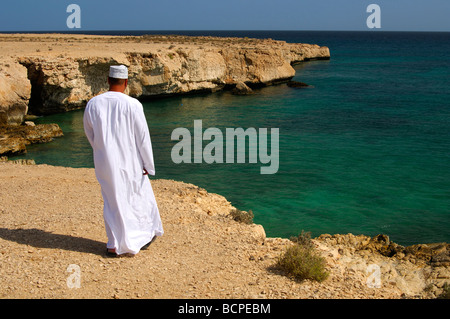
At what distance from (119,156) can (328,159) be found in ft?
37.5

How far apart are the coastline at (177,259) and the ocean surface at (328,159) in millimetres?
2329

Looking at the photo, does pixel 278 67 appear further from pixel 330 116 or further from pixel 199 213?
pixel 199 213

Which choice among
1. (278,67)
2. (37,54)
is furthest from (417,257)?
(278,67)

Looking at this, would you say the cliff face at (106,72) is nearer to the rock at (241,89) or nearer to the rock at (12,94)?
the rock at (12,94)

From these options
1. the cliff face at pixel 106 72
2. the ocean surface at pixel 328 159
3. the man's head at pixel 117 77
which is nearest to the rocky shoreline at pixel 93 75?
the cliff face at pixel 106 72

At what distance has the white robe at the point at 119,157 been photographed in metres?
5.05

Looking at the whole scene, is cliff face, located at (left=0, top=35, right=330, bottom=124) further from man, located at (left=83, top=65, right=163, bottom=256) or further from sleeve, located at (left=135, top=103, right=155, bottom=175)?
sleeve, located at (left=135, top=103, right=155, bottom=175)

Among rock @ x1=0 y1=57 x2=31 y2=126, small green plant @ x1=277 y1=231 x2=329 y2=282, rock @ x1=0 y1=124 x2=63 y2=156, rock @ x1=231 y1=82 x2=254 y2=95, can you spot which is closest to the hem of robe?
small green plant @ x1=277 y1=231 x2=329 y2=282

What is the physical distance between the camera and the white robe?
5.05 metres

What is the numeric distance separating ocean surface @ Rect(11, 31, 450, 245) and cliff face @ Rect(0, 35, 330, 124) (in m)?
1.03

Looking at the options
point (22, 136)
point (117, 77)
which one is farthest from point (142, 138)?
point (22, 136)

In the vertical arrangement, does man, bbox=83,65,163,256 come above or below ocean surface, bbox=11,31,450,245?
above
